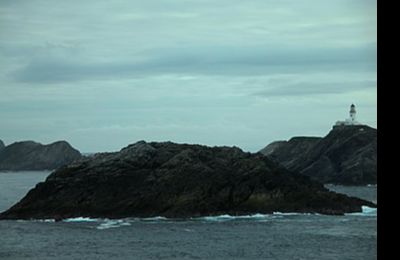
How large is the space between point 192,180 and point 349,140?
78477 mm

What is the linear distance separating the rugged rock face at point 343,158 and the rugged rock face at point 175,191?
201 feet

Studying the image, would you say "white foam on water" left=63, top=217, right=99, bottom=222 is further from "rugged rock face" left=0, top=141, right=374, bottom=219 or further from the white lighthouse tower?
the white lighthouse tower

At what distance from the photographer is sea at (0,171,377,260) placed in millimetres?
51094

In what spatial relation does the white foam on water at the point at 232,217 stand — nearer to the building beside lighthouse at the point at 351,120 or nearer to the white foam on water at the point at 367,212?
the white foam on water at the point at 367,212

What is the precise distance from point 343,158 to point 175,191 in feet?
256

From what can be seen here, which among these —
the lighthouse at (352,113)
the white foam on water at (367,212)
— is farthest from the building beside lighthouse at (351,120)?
the white foam on water at (367,212)

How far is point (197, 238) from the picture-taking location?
58844 millimetres

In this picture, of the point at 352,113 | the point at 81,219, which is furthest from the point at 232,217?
the point at 352,113

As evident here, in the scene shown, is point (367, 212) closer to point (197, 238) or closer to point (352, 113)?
point (197, 238)


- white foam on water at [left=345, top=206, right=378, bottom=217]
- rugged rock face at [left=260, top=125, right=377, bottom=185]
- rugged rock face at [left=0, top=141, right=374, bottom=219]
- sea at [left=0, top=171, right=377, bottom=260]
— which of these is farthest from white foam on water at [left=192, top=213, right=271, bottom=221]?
rugged rock face at [left=260, top=125, right=377, bottom=185]

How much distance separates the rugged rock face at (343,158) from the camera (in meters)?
143
